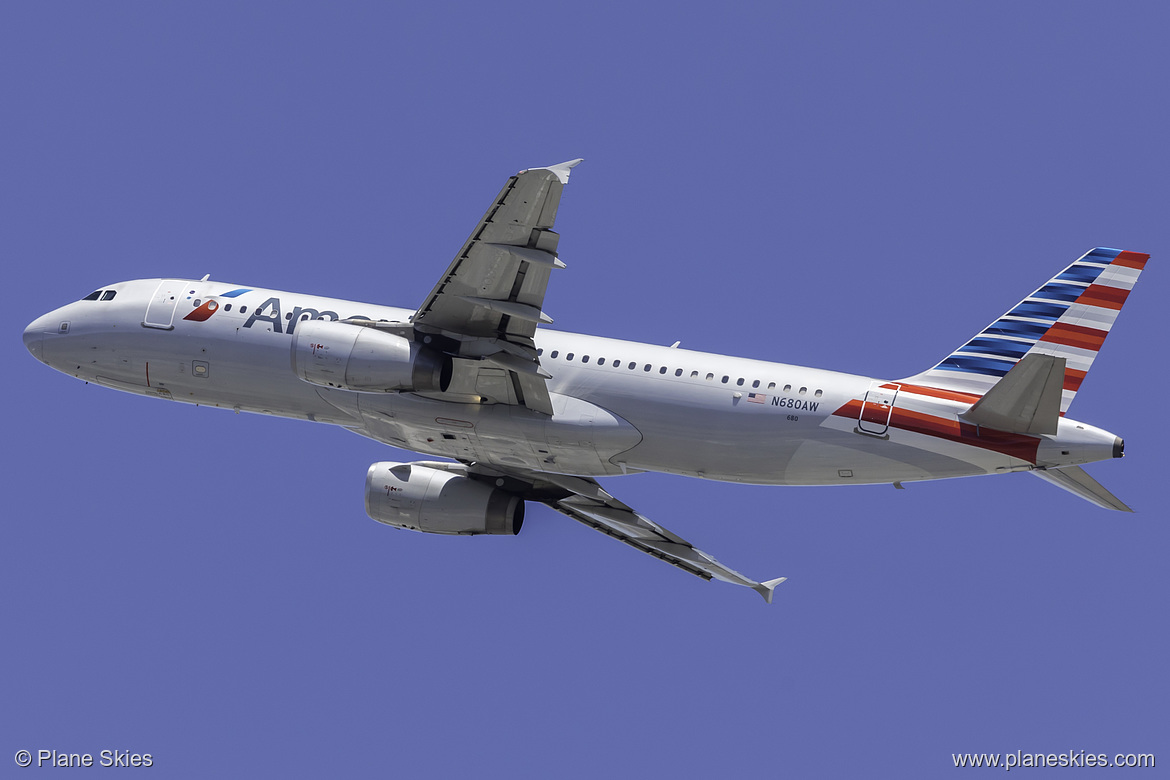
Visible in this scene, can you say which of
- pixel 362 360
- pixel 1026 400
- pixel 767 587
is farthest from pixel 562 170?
pixel 767 587

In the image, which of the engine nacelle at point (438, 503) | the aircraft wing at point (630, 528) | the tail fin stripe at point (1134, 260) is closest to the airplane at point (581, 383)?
the tail fin stripe at point (1134, 260)

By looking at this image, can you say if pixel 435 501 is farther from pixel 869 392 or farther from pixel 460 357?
pixel 869 392

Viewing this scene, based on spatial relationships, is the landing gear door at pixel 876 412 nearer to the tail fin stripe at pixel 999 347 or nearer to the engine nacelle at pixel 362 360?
the tail fin stripe at pixel 999 347

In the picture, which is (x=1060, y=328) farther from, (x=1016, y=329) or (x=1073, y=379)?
(x=1073, y=379)

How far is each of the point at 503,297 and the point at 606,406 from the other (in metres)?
4.08

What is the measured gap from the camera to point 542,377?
3303 cm

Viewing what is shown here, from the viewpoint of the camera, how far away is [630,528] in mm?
39812

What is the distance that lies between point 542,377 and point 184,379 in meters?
9.69

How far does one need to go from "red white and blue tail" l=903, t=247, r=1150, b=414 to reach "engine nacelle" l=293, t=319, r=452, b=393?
11127 mm

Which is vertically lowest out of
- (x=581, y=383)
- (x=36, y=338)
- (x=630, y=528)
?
(x=630, y=528)

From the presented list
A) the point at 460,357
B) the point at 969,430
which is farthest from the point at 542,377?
the point at 969,430

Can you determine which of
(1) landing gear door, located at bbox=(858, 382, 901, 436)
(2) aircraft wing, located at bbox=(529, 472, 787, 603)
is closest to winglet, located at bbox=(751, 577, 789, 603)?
(2) aircraft wing, located at bbox=(529, 472, 787, 603)

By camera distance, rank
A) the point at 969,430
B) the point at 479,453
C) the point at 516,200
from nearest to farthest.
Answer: the point at 516,200, the point at 969,430, the point at 479,453

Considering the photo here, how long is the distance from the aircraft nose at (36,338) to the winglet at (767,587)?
768 inches
